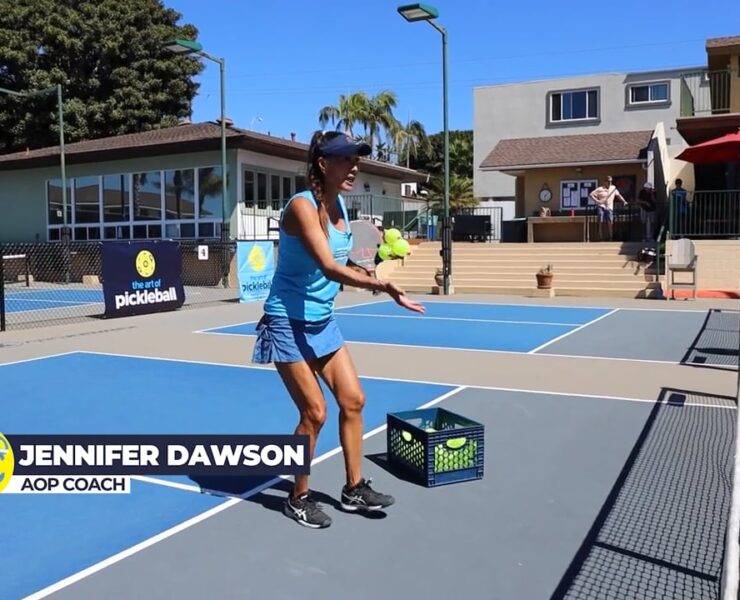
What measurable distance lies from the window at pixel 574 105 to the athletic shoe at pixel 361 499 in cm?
3772

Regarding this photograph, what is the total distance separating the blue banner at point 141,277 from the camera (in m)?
15.3

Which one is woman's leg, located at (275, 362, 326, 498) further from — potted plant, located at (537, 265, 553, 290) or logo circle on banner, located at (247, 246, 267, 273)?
potted plant, located at (537, 265, 553, 290)

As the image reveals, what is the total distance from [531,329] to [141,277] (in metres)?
8.50

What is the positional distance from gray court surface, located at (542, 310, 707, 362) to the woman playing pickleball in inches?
268

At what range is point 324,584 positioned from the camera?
341 centimetres

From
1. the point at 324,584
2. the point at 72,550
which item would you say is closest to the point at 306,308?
the point at 324,584

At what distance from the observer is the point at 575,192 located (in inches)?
1233

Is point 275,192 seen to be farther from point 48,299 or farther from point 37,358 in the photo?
point 37,358

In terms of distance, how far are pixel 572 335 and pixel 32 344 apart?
8925mm

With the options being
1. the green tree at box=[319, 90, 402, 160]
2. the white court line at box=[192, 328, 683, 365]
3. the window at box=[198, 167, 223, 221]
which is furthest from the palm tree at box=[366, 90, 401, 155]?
the white court line at box=[192, 328, 683, 365]

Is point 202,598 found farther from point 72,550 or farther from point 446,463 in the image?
point 446,463

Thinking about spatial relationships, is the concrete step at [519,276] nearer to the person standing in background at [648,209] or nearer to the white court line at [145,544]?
the person standing in background at [648,209]

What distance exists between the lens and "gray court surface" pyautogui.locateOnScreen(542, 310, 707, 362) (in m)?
10.3

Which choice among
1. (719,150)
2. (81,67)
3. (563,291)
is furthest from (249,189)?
(81,67)
